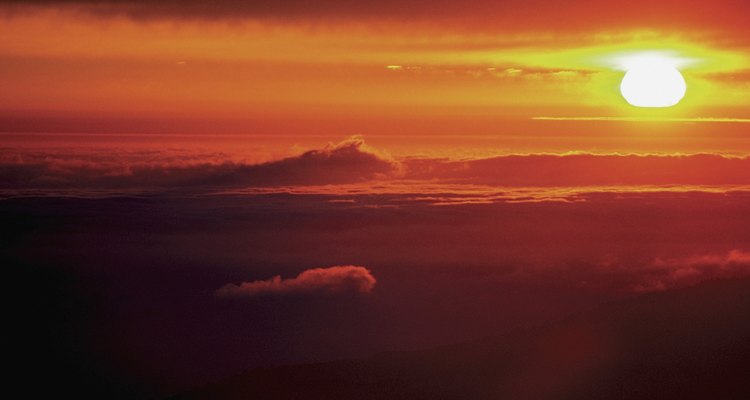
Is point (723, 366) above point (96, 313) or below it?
above

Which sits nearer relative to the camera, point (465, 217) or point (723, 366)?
point (723, 366)

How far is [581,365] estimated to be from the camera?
103m

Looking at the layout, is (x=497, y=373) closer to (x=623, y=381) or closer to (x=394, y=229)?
(x=623, y=381)

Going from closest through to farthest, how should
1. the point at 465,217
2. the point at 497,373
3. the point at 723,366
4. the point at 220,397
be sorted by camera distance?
1. the point at 723,366
2. the point at 497,373
3. the point at 220,397
4. the point at 465,217

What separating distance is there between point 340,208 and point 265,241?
12.5 meters

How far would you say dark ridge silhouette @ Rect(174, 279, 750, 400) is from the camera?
290ft

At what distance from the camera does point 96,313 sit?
174m

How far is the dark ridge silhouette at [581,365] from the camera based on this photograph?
3477 inches

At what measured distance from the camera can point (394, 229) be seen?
136750mm

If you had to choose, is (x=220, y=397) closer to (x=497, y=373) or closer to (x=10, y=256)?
(x=497, y=373)

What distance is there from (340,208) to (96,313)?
6026 centimetres

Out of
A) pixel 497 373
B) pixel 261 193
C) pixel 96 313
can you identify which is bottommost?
pixel 96 313

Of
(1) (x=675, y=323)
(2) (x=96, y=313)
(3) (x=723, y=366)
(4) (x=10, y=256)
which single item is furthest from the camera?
(2) (x=96, y=313)

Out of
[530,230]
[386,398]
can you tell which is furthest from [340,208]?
[386,398]
